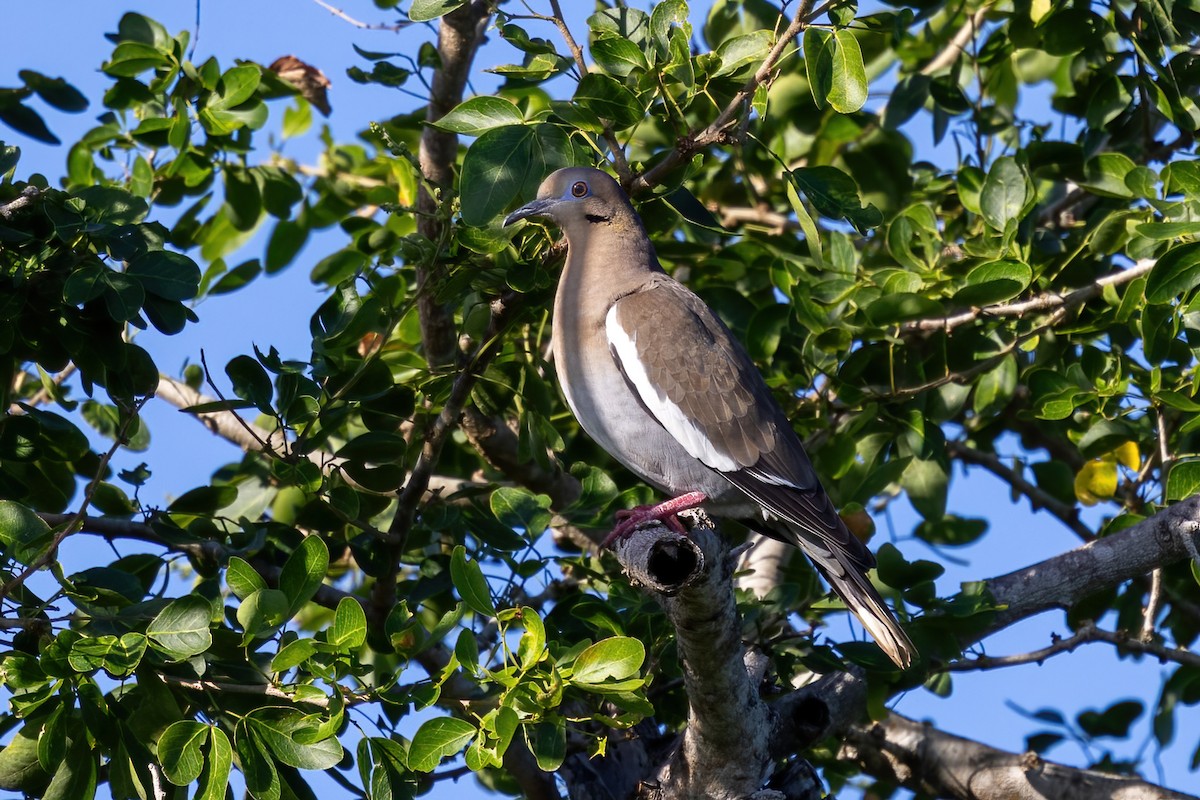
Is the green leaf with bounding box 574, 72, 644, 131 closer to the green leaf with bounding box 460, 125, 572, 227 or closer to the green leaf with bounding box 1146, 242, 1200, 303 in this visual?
the green leaf with bounding box 460, 125, 572, 227

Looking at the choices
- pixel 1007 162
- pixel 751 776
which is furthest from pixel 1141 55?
pixel 751 776

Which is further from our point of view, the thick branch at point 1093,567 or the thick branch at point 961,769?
the thick branch at point 961,769

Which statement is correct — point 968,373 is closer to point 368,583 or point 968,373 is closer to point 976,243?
point 976,243

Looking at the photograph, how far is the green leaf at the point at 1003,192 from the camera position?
14.6 ft

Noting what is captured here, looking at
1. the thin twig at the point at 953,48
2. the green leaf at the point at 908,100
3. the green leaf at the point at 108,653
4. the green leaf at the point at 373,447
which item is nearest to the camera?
the green leaf at the point at 108,653

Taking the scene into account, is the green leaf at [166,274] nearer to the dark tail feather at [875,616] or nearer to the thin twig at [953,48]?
the dark tail feather at [875,616]

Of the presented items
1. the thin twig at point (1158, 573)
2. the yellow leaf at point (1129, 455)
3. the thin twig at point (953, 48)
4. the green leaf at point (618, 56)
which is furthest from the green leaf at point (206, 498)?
the thin twig at point (953, 48)

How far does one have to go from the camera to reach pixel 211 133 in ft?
15.5

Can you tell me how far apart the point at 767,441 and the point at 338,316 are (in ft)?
4.66

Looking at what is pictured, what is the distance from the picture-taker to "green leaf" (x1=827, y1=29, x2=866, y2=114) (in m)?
3.51

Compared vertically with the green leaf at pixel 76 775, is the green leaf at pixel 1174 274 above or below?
above

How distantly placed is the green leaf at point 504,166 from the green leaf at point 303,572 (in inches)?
38.4

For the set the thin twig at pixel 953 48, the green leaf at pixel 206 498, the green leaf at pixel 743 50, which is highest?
the thin twig at pixel 953 48

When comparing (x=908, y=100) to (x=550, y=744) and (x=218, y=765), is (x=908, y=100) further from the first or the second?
(x=218, y=765)
